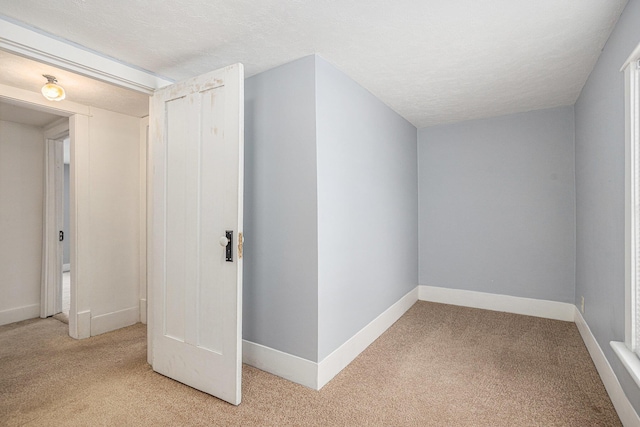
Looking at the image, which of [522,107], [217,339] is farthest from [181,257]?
[522,107]

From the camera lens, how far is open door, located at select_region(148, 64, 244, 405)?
2.03 metres

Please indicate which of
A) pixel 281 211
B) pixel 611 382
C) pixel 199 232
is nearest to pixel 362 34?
pixel 281 211

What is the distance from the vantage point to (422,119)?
3938 millimetres

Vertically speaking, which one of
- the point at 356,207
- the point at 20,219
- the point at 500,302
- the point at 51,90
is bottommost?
the point at 500,302

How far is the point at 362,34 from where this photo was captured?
199 centimetres

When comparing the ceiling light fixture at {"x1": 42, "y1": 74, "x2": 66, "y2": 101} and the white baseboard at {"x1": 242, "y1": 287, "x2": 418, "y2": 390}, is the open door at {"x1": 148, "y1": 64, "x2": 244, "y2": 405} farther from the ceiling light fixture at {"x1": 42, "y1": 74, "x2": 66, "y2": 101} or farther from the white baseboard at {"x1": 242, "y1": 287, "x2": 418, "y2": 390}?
the ceiling light fixture at {"x1": 42, "y1": 74, "x2": 66, "y2": 101}

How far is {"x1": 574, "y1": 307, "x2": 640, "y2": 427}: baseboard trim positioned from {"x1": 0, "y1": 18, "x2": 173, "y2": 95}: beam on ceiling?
3.60 m

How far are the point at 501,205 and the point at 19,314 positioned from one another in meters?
5.65

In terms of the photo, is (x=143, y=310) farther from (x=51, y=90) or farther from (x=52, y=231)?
(x=51, y=90)

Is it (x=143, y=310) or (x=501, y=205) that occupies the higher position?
(x=501, y=205)

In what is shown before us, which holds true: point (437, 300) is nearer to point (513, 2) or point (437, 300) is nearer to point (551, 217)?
point (551, 217)

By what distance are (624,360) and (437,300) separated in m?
2.62

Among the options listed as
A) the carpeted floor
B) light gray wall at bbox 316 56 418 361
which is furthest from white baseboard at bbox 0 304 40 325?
light gray wall at bbox 316 56 418 361

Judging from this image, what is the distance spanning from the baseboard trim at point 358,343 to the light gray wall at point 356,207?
0.18ft
